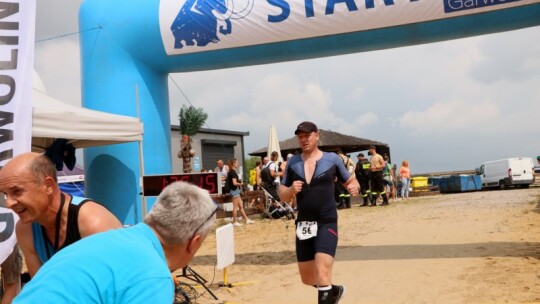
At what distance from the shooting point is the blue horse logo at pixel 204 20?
23.8ft

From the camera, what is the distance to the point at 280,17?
7090 millimetres

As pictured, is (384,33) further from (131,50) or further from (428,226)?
(428,226)

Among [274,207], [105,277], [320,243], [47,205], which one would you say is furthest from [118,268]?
[274,207]

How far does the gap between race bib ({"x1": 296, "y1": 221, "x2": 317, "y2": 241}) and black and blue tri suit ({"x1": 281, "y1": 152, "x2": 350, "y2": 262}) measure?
35 millimetres

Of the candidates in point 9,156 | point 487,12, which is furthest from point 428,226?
point 9,156

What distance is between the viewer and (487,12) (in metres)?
6.50

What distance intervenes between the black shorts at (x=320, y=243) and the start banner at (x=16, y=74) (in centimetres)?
268

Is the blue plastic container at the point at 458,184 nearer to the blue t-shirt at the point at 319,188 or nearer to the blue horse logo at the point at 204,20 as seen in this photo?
the blue horse logo at the point at 204,20

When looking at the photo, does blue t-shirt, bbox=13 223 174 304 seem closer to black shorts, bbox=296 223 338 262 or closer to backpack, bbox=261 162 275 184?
black shorts, bbox=296 223 338 262

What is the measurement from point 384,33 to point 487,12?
4.20 ft

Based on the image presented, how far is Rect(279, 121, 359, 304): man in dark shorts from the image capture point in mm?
4500

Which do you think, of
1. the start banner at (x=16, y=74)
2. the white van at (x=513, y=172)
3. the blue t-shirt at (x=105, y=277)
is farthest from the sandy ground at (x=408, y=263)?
the white van at (x=513, y=172)

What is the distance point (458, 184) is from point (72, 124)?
74.6 feet

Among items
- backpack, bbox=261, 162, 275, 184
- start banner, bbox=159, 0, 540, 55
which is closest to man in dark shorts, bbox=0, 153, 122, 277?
start banner, bbox=159, 0, 540, 55
